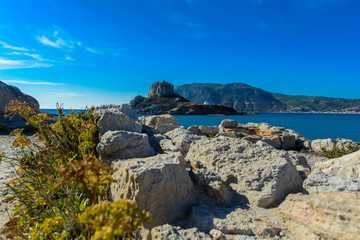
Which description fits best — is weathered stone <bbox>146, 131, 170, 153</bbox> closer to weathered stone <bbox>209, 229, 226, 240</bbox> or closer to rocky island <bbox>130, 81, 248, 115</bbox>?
weathered stone <bbox>209, 229, 226, 240</bbox>

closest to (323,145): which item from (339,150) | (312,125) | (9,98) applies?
(339,150)

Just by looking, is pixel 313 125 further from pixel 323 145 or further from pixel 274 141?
pixel 274 141

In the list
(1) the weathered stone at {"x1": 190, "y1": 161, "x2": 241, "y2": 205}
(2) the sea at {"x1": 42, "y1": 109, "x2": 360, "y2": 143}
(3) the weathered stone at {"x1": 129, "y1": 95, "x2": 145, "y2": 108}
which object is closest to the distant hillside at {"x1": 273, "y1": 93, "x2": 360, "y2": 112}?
(2) the sea at {"x1": 42, "y1": 109, "x2": 360, "y2": 143}

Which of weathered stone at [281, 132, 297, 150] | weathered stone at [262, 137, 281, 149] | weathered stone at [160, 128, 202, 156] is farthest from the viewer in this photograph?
weathered stone at [281, 132, 297, 150]

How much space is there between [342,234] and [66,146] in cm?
450

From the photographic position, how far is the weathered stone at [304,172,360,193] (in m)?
2.62

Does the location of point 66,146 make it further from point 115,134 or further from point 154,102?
point 154,102

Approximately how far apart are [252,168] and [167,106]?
101410 mm

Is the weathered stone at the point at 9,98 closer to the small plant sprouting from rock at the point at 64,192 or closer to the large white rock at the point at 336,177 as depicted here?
the small plant sprouting from rock at the point at 64,192

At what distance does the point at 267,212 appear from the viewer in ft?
8.42

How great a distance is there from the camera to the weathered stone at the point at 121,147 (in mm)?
3373

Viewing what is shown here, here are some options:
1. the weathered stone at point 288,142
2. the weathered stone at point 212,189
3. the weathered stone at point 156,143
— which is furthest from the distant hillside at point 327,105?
the weathered stone at point 212,189

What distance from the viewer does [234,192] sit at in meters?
2.99

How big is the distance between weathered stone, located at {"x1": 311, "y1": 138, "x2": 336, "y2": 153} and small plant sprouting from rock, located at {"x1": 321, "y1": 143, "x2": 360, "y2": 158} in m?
0.32
